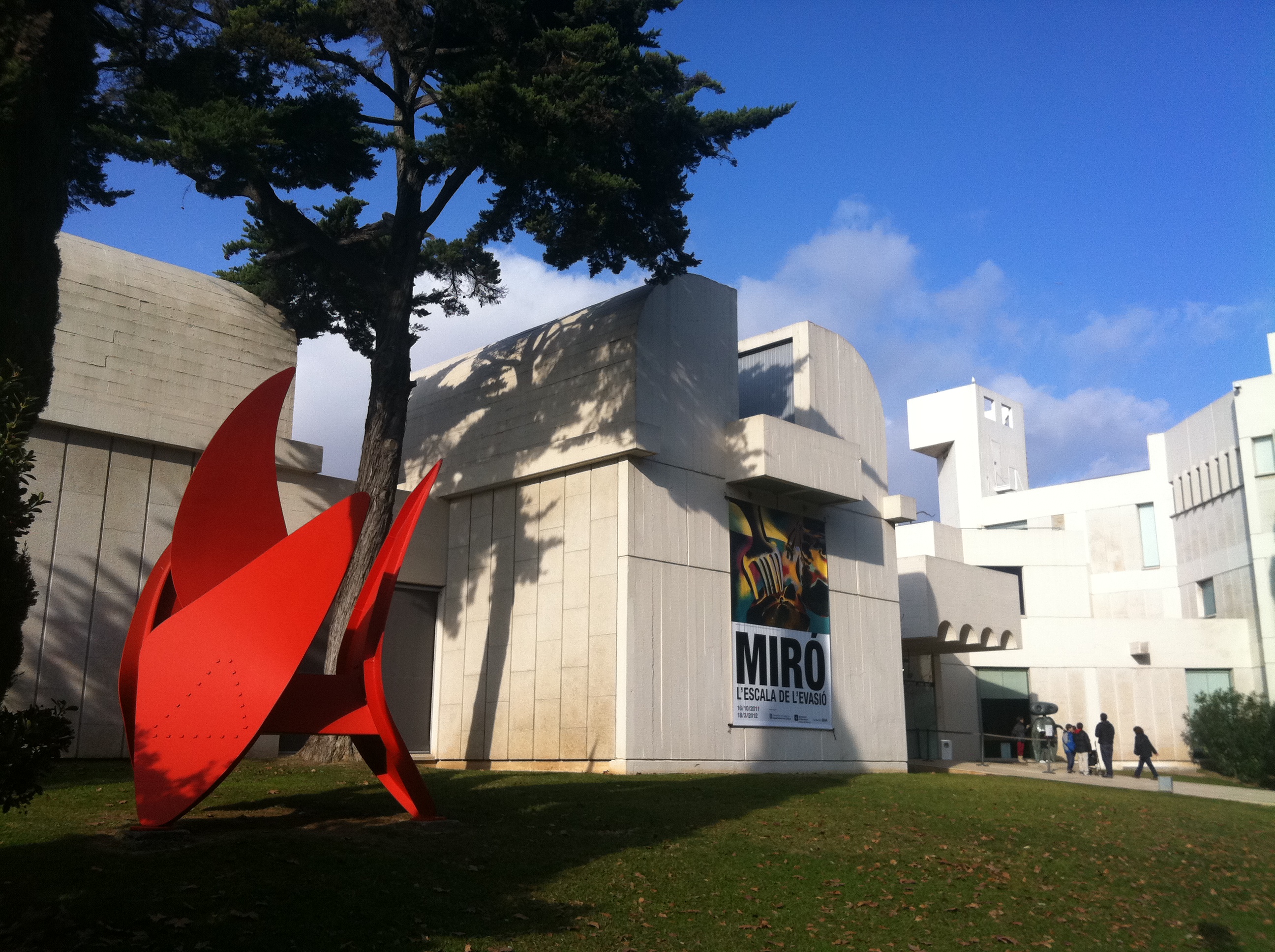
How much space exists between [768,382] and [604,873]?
52.2 ft

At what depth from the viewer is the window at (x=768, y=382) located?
76.2 ft

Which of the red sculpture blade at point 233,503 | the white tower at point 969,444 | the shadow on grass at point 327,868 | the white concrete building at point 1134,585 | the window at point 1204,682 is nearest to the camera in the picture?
the shadow on grass at point 327,868

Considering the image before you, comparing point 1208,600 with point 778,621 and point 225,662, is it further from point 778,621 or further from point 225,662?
point 225,662

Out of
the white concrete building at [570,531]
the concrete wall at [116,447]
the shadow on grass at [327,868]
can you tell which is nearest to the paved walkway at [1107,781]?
the white concrete building at [570,531]

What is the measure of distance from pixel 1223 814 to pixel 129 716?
53.6 feet

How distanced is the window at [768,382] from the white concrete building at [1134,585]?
8.65 metres

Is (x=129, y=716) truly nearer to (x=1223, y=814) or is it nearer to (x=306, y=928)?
(x=306, y=928)

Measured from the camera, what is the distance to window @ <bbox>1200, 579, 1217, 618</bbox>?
Answer: 3538cm

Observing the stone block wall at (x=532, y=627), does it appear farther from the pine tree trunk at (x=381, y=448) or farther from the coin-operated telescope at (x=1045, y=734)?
the coin-operated telescope at (x=1045, y=734)

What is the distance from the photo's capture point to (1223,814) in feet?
55.8

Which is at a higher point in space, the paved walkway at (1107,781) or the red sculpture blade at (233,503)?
the red sculpture blade at (233,503)

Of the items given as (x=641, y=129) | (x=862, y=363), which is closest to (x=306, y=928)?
(x=641, y=129)

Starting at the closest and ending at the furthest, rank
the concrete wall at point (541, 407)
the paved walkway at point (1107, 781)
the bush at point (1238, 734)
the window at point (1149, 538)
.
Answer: the concrete wall at point (541, 407)
the paved walkway at point (1107, 781)
the bush at point (1238, 734)
the window at point (1149, 538)

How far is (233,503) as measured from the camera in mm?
10344
